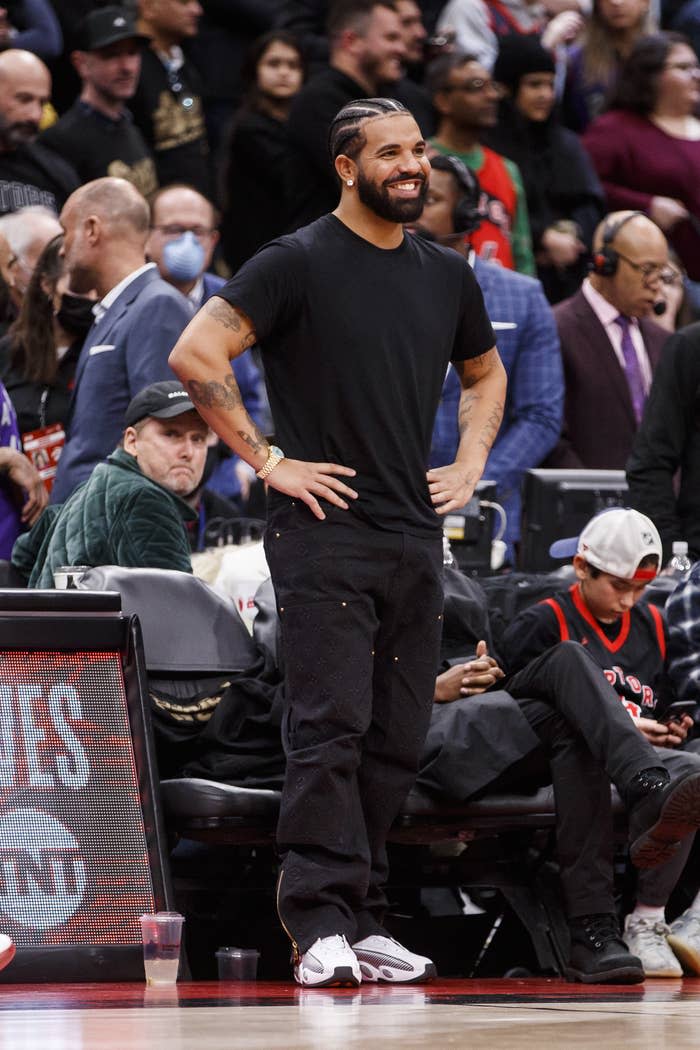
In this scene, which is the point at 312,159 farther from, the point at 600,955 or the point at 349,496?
the point at 600,955

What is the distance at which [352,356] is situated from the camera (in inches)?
183

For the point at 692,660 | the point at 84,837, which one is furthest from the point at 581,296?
the point at 84,837

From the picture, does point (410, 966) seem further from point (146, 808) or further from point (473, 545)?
point (473, 545)

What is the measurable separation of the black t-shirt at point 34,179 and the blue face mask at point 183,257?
626mm

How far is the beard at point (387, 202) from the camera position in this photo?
469cm

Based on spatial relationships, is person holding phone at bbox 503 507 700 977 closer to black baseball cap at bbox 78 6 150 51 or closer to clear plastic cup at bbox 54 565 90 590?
clear plastic cup at bbox 54 565 90 590

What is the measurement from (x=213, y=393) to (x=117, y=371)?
6.41 feet

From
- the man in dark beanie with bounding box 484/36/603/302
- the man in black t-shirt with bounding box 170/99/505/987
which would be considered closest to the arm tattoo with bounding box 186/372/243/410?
the man in black t-shirt with bounding box 170/99/505/987

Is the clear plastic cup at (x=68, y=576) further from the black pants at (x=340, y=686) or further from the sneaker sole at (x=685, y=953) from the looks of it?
the sneaker sole at (x=685, y=953)

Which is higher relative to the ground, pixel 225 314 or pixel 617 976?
pixel 225 314

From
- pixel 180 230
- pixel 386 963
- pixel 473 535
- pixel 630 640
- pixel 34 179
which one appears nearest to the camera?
pixel 386 963

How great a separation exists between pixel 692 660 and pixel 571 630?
1.28ft

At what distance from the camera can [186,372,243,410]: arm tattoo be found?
467cm

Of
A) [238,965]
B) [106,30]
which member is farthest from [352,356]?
[106,30]
